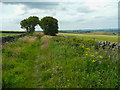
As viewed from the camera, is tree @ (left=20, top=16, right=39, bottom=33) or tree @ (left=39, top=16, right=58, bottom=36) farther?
tree @ (left=20, top=16, right=39, bottom=33)

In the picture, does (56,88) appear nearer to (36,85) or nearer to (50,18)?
(36,85)

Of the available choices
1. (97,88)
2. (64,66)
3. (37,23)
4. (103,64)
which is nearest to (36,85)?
(64,66)

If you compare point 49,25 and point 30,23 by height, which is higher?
point 30,23

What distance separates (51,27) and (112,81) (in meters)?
42.9

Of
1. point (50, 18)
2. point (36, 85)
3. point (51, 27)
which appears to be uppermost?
point (50, 18)

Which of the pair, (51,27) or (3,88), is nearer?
(3,88)

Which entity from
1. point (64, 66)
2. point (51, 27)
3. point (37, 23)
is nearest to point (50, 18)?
point (51, 27)

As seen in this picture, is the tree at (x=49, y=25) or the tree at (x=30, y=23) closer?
the tree at (x=49, y=25)

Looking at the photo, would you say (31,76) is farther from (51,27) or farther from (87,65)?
(51,27)

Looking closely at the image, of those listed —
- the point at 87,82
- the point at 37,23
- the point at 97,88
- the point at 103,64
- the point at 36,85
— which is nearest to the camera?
the point at 97,88

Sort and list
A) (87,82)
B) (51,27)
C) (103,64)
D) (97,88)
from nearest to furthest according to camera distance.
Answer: (97,88), (87,82), (103,64), (51,27)

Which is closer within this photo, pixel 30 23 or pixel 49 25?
pixel 49 25

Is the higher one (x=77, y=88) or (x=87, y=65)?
(x=87, y=65)

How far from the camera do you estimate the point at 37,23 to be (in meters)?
61.0
